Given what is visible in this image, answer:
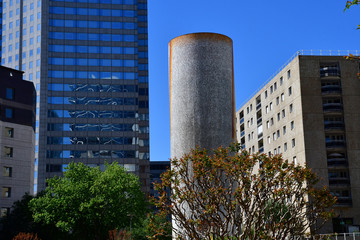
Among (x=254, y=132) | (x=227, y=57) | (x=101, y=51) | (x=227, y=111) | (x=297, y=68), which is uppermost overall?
(x=101, y=51)

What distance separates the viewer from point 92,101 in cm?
12131

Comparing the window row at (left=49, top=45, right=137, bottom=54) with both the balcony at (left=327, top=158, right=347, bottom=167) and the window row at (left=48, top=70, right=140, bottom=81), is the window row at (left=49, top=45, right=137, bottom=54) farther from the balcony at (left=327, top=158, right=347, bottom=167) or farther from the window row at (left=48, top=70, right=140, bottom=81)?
the balcony at (left=327, top=158, right=347, bottom=167)

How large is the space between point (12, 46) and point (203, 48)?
4772 inches

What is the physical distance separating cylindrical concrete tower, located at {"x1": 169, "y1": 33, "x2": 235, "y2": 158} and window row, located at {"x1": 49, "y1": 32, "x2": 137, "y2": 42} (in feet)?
327

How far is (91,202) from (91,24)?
3136 inches

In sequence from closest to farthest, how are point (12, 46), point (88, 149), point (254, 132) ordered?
point (254, 132) < point (88, 149) < point (12, 46)

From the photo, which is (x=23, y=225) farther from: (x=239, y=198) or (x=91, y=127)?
(x=239, y=198)

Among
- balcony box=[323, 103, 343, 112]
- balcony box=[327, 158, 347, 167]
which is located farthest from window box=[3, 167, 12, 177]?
balcony box=[323, 103, 343, 112]

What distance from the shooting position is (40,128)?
118 metres

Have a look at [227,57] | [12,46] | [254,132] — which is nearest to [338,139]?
[254,132]

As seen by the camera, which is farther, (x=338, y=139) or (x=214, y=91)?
(x=338, y=139)

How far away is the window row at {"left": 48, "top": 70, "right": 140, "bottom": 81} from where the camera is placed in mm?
121375

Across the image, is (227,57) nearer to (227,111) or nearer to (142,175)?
(227,111)

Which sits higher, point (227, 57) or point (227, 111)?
point (227, 57)
